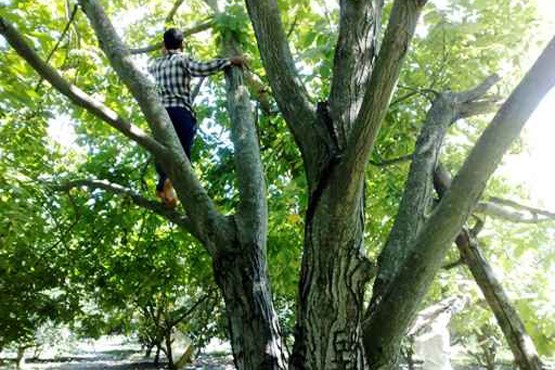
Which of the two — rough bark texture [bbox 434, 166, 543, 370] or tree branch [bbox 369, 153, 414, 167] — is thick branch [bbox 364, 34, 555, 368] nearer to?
rough bark texture [bbox 434, 166, 543, 370]

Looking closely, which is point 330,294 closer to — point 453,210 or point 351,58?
point 453,210

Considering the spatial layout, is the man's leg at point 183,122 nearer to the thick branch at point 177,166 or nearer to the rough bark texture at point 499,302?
the thick branch at point 177,166

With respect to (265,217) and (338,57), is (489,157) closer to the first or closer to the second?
(338,57)

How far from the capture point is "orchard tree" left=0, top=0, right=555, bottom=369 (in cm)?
181

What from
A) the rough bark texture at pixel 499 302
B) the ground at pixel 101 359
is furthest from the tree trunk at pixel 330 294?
the ground at pixel 101 359

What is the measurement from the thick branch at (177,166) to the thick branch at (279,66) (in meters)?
0.55

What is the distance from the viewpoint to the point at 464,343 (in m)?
24.5

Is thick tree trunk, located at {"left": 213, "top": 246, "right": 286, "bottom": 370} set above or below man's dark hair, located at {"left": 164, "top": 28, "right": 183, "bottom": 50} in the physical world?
below

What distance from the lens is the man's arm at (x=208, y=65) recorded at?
11.1ft

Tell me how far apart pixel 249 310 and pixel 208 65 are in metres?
1.79

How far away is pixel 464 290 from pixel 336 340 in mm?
4352

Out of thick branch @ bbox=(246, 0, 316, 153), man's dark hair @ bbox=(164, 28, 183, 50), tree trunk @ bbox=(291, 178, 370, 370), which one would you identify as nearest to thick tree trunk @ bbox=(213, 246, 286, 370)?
tree trunk @ bbox=(291, 178, 370, 370)

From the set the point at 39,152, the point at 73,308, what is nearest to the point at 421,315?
the point at 39,152

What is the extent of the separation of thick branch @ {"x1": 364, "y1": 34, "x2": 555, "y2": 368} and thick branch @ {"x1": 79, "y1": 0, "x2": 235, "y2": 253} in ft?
2.73
